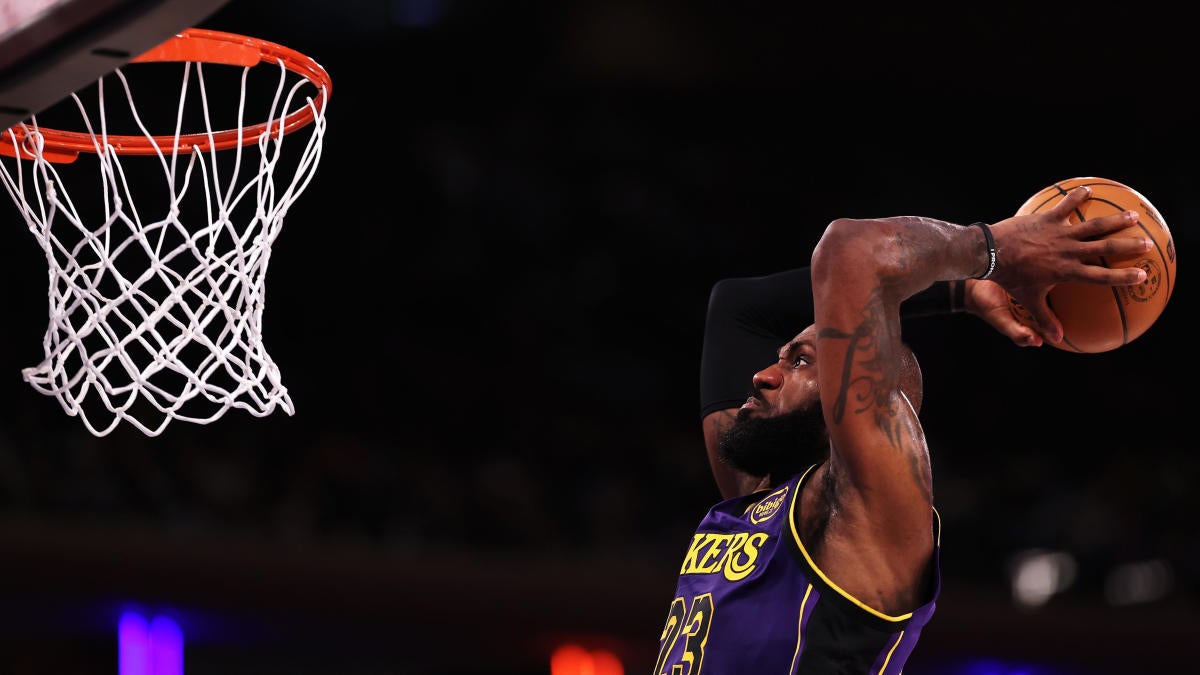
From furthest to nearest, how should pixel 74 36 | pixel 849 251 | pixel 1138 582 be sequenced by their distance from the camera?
pixel 1138 582, pixel 849 251, pixel 74 36

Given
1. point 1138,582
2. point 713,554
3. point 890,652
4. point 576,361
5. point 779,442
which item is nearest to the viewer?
point 890,652

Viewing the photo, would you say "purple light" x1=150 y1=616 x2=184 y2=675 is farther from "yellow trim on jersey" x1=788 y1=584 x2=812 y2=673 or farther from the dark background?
"yellow trim on jersey" x1=788 y1=584 x2=812 y2=673

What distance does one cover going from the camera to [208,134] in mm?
2570

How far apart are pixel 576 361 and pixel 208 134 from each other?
16.4 feet

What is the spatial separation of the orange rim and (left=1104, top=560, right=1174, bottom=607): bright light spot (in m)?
4.82

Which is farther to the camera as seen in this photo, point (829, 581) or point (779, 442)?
point (779, 442)

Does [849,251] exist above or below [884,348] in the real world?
above

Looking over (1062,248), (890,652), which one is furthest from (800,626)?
(1062,248)

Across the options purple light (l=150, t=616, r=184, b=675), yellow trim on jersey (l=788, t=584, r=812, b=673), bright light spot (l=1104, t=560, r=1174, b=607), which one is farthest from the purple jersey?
bright light spot (l=1104, t=560, r=1174, b=607)

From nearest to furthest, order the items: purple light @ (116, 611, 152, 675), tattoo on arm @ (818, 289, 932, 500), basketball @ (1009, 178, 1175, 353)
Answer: tattoo on arm @ (818, 289, 932, 500), basketball @ (1009, 178, 1175, 353), purple light @ (116, 611, 152, 675)

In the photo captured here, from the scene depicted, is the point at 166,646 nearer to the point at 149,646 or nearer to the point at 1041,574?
the point at 149,646

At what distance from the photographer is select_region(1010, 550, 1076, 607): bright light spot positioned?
20.0ft

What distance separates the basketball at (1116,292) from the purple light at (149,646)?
466 cm

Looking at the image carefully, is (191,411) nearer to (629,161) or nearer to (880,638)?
(629,161)
